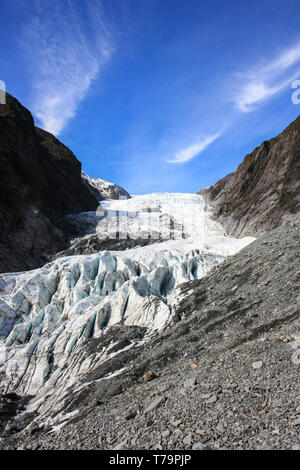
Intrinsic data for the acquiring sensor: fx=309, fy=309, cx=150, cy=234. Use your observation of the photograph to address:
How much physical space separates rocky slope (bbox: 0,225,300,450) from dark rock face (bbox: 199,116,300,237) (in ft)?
114

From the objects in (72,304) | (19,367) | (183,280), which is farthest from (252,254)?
(19,367)

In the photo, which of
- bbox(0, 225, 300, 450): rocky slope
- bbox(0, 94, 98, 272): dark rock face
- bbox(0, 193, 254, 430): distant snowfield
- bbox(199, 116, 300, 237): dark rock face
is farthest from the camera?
bbox(199, 116, 300, 237): dark rock face

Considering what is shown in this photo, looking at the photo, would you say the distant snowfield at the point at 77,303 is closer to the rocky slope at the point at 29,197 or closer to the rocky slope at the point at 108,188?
the rocky slope at the point at 29,197

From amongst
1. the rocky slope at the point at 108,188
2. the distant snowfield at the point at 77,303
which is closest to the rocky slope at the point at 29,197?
the distant snowfield at the point at 77,303

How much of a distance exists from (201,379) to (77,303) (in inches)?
564

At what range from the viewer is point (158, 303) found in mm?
20016

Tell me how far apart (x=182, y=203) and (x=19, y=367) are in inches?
2854

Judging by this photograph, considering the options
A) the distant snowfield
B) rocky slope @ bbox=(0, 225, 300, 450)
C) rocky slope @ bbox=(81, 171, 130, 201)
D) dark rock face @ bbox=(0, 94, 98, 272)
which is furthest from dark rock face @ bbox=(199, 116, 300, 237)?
rocky slope @ bbox=(81, 171, 130, 201)

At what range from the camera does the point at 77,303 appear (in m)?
21.8

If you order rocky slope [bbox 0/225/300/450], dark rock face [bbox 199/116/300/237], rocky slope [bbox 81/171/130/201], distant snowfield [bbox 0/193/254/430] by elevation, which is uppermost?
rocky slope [bbox 81/171/130/201]

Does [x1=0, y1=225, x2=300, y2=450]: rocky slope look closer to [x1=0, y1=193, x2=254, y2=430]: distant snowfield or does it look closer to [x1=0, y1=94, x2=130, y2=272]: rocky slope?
[x1=0, y1=193, x2=254, y2=430]: distant snowfield

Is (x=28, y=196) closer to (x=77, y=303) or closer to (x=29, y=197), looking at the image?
(x=29, y=197)

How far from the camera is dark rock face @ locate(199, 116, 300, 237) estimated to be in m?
52.7
